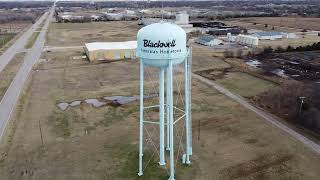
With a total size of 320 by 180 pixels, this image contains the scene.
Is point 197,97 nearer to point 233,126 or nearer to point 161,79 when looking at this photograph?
point 233,126

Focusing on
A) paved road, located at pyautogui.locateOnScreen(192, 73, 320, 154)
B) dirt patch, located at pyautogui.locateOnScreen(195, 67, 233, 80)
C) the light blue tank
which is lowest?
paved road, located at pyautogui.locateOnScreen(192, 73, 320, 154)

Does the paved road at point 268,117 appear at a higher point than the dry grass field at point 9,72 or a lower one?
lower

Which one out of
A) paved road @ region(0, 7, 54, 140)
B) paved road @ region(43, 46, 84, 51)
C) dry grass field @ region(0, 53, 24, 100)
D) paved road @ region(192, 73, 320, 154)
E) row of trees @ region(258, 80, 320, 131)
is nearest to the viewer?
paved road @ region(192, 73, 320, 154)

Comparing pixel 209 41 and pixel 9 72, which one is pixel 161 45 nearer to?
pixel 9 72

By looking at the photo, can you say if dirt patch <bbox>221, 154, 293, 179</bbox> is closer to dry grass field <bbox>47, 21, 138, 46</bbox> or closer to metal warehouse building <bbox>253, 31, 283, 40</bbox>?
dry grass field <bbox>47, 21, 138, 46</bbox>

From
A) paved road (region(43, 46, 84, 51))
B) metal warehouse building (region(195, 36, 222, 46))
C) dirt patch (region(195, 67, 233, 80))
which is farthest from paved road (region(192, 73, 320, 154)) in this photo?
paved road (region(43, 46, 84, 51))

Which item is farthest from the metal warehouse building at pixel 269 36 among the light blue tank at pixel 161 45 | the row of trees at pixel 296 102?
the light blue tank at pixel 161 45

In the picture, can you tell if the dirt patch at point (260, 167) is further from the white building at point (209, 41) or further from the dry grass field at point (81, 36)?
the dry grass field at point (81, 36)
